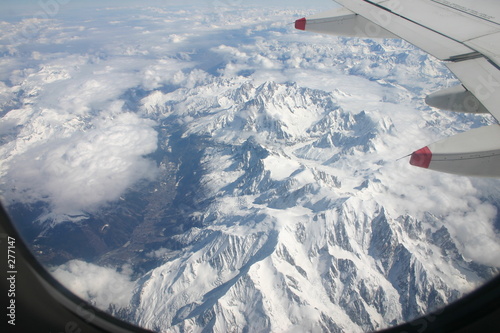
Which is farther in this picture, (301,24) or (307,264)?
(307,264)

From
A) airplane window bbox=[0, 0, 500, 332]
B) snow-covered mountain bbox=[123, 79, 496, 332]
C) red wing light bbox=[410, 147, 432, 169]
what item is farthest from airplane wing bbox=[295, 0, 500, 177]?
A: snow-covered mountain bbox=[123, 79, 496, 332]

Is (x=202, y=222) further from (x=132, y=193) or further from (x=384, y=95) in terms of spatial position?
(x=384, y=95)

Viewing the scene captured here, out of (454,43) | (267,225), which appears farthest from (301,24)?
(267,225)

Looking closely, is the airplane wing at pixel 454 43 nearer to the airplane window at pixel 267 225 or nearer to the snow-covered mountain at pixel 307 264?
the airplane window at pixel 267 225

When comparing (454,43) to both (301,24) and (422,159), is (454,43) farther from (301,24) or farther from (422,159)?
(422,159)

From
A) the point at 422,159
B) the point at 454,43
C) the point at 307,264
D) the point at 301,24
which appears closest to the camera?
the point at 422,159

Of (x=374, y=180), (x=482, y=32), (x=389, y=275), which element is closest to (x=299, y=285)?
(x=389, y=275)

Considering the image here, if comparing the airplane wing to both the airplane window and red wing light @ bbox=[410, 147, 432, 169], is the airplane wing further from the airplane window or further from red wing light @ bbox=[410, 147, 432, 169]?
the airplane window

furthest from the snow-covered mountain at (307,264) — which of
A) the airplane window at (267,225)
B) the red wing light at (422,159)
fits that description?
the red wing light at (422,159)

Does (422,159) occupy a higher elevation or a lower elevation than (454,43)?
lower
